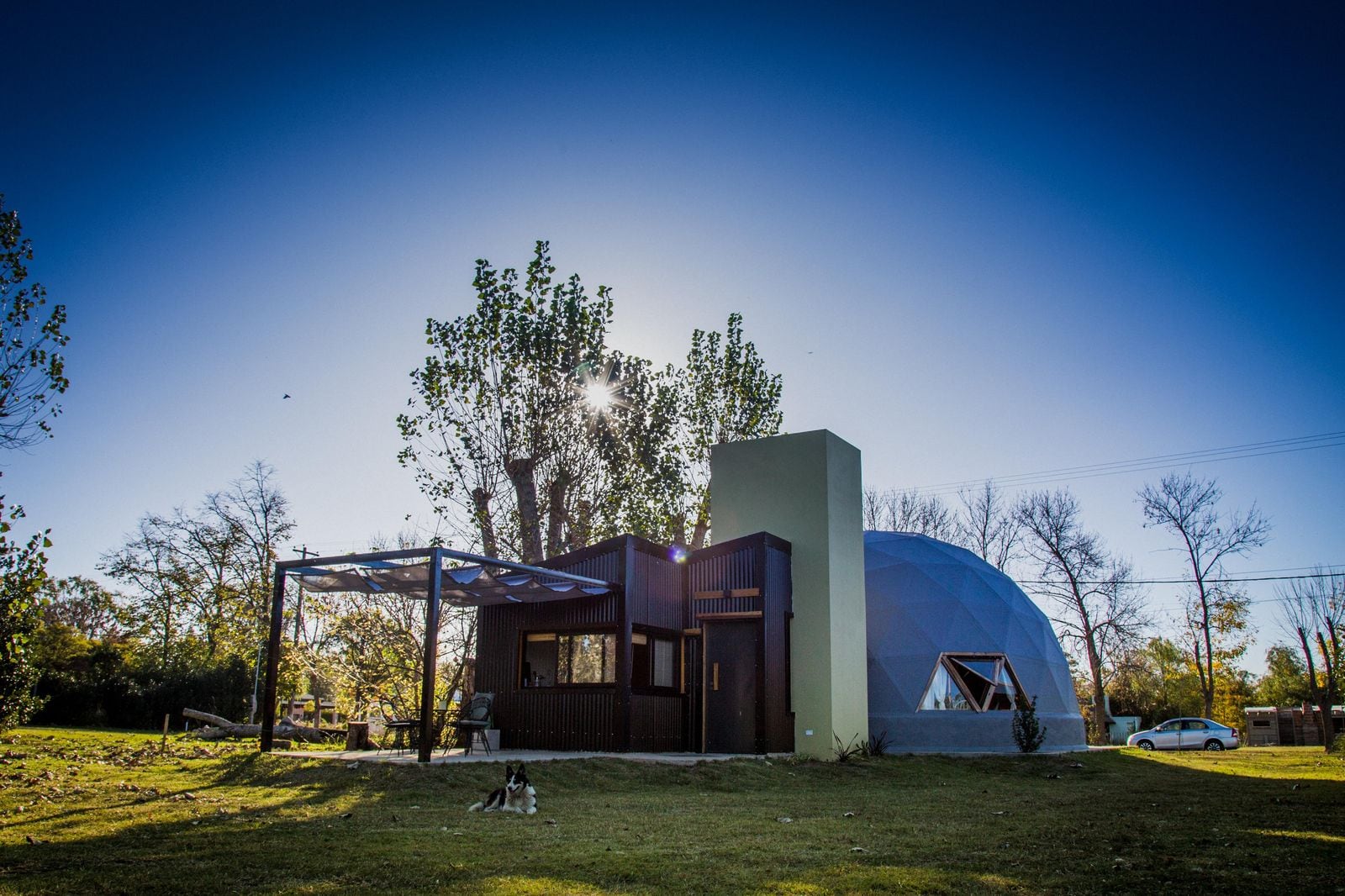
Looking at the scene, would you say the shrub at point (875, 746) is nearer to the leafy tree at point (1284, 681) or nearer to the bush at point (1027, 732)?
the bush at point (1027, 732)

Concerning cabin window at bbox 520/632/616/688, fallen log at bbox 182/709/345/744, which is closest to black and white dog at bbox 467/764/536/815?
cabin window at bbox 520/632/616/688

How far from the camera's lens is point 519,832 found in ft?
23.2

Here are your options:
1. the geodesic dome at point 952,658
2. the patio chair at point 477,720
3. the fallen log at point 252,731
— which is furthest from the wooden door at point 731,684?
the fallen log at point 252,731

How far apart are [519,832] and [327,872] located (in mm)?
2074

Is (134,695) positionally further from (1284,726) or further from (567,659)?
(1284,726)

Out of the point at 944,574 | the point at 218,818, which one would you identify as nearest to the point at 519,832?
the point at 218,818

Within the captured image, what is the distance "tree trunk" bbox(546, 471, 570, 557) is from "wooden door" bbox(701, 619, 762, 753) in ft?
19.2

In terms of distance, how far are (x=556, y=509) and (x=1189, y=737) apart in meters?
22.7

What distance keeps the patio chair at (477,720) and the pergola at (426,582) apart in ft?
3.00

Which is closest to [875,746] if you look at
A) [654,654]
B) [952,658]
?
[952,658]

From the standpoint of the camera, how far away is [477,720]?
14.7 m

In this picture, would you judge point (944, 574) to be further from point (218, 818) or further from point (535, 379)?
point (218, 818)

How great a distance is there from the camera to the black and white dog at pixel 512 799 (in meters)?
8.55

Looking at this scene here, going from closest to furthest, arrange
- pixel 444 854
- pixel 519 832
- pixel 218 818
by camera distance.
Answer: pixel 444 854 < pixel 519 832 < pixel 218 818
